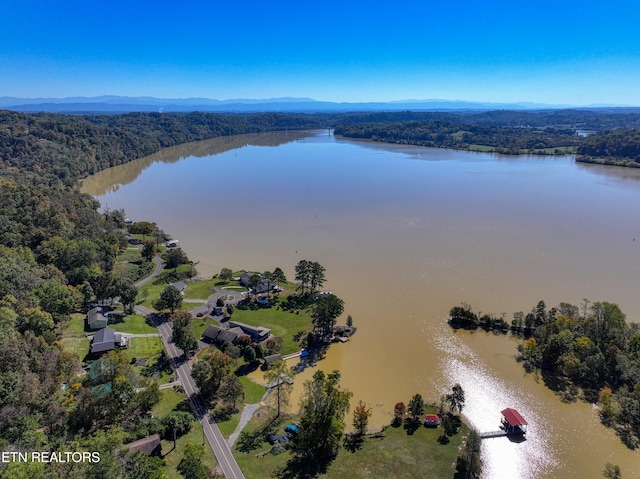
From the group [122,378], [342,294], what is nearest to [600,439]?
[342,294]

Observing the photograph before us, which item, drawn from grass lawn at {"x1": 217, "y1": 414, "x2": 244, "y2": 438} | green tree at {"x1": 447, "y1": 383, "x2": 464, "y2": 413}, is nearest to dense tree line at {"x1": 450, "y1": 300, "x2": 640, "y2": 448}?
green tree at {"x1": 447, "y1": 383, "x2": 464, "y2": 413}

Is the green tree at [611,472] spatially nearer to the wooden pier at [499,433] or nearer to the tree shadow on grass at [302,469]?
the wooden pier at [499,433]

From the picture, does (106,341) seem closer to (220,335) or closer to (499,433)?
(220,335)

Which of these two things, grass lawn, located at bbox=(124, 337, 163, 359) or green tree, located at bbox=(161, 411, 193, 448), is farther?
grass lawn, located at bbox=(124, 337, 163, 359)

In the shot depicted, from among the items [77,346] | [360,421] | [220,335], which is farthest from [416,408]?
[77,346]

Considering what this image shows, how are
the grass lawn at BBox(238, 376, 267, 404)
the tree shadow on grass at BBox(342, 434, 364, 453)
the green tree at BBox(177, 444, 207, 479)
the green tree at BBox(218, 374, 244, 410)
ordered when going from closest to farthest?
the green tree at BBox(177, 444, 207, 479) → the tree shadow on grass at BBox(342, 434, 364, 453) → the green tree at BBox(218, 374, 244, 410) → the grass lawn at BBox(238, 376, 267, 404)

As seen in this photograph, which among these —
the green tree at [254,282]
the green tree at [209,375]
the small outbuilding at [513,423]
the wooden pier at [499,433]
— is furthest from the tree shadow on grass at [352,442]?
the green tree at [254,282]

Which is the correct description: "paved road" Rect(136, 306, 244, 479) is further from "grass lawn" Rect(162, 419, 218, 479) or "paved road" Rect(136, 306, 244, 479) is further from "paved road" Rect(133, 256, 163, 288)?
"paved road" Rect(133, 256, 163, 288)
